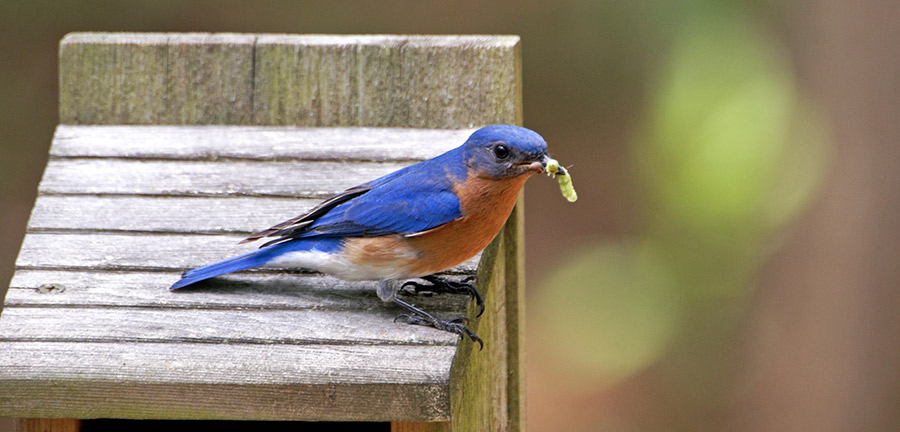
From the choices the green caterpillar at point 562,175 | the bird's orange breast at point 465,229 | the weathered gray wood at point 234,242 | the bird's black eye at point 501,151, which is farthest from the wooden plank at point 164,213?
the green caterpillar at point 562,175

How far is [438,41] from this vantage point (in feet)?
11.0

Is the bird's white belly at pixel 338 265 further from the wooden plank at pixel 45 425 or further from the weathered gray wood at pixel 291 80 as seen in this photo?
the weathered gray wood at pixel 291 80

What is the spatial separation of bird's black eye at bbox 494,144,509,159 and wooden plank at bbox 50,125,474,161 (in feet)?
→ 1.95

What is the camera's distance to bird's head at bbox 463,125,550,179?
2539mm

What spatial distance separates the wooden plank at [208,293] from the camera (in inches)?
104

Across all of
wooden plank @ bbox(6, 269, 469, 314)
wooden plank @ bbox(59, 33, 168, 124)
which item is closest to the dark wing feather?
wooden plank @ bbox(6, 269, 469, 314)

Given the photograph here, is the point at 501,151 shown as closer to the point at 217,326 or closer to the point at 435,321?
the point at 435,321

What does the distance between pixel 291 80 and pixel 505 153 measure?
3.50 feet

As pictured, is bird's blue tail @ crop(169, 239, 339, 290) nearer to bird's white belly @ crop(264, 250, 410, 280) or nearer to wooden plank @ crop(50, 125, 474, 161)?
bird's white belly @ crop(264, 250, 410, 280)

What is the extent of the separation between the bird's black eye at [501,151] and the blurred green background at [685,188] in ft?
9.34

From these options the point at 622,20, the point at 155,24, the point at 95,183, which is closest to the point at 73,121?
the point at 95,183

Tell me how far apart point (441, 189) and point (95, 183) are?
1.08 meters

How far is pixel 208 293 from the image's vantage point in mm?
2695

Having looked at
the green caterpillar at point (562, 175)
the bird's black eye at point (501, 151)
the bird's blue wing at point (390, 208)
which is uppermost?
the bird's black eye at point (501, 151)
